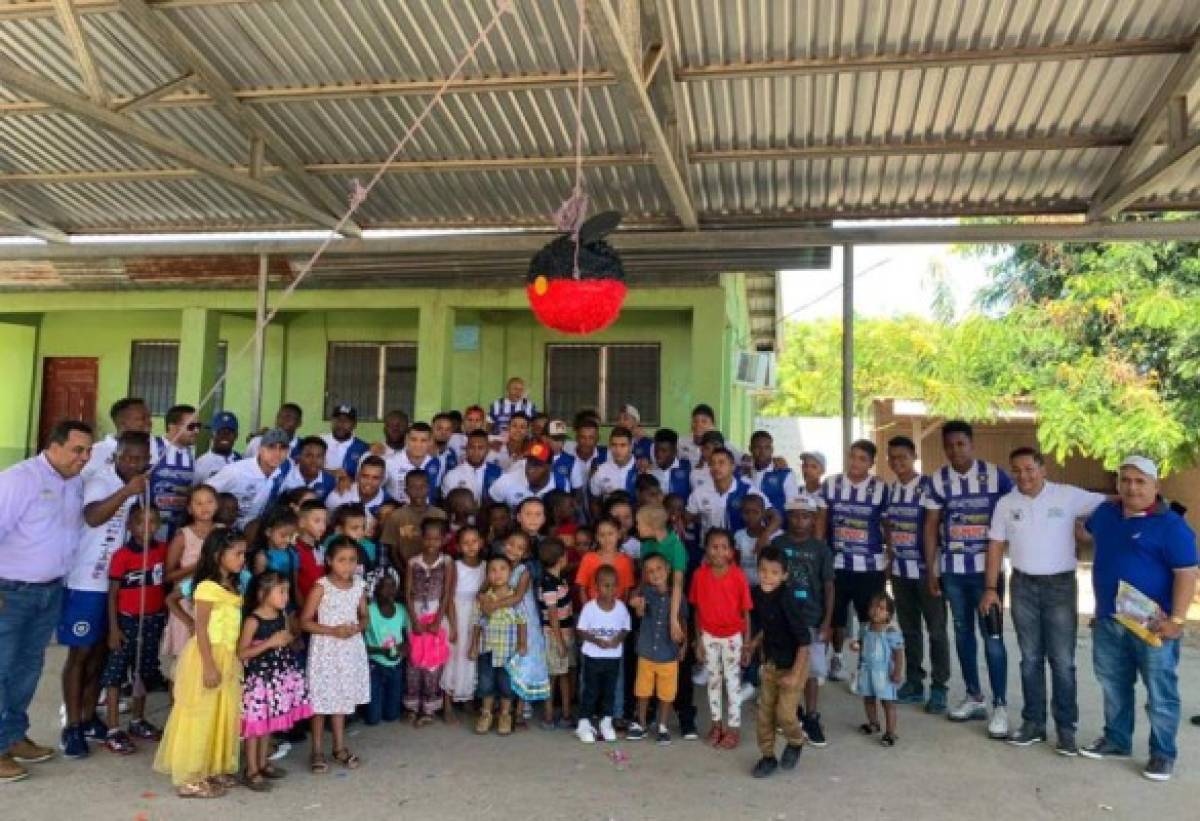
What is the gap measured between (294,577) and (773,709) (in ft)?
8.45

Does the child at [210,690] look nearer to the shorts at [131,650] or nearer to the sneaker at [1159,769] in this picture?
the shorts at [131,650]

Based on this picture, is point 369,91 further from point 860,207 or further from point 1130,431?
point 1130,431

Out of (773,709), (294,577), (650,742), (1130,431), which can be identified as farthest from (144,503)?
(1130,431)

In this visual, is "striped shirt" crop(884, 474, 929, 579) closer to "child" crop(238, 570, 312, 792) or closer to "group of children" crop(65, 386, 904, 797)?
"group of children" crop(65, 386, 904, 797)

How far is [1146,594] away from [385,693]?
4.23 m

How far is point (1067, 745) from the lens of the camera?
463 centimetres

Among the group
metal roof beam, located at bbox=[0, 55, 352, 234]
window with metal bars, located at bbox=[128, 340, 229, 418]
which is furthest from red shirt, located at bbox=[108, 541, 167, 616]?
window with metal bars, located at bbox=[128, 340, 229, 418]

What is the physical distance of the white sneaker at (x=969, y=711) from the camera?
205 inches

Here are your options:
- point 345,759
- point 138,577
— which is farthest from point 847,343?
point 138,577

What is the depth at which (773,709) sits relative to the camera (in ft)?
13.9

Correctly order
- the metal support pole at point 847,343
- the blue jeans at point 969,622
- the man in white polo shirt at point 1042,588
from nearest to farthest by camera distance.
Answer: the man in white polo shirt at point 1042,588
the blue jeans at point 969,622
the metal support pole at point 847,343

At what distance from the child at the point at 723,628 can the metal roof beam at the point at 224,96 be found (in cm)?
442

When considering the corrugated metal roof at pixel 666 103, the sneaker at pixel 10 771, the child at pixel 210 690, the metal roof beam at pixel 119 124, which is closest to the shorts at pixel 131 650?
the sneaker at pixel 10 771

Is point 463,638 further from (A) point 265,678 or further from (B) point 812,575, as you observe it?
(B) point 812,575
